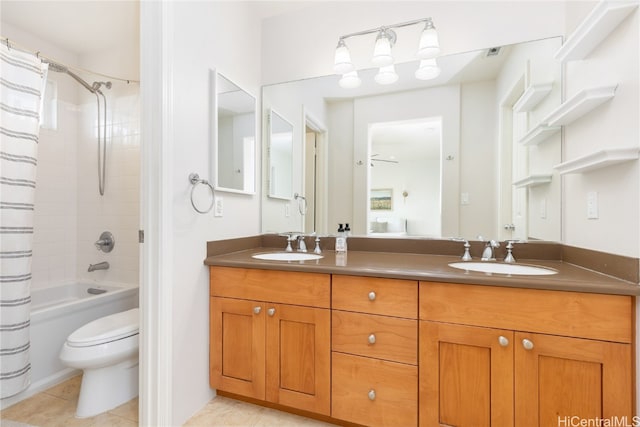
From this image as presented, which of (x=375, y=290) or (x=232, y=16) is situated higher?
(x=232, y=16)

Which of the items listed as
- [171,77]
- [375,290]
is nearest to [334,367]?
[375,290]

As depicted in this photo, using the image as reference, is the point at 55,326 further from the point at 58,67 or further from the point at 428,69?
the point at 428,69

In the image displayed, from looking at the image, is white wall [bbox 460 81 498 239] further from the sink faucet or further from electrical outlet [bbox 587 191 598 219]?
electrical outlet [bbox 587 191 598 219]

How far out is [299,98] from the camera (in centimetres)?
216

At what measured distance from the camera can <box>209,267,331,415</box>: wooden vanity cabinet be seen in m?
1.43

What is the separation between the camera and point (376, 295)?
1332 mm

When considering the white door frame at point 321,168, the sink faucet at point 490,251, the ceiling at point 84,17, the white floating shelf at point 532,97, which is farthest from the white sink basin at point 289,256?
the ceiling at point 84,17

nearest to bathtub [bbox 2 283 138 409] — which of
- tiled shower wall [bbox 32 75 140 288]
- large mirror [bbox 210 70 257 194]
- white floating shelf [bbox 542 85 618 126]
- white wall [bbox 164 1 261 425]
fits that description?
tiled shower wall [bbox 32 75 140 288]

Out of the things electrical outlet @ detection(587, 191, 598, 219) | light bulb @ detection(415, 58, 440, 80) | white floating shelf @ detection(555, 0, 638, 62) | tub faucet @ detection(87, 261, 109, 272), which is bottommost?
tub faucet @ detection(87, 261, 109, 272)

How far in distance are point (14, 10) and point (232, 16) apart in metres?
1.61

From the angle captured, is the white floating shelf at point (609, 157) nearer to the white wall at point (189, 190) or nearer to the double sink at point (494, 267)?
the double sink at point (494, 267)

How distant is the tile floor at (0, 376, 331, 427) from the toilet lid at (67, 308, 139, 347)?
40 cm

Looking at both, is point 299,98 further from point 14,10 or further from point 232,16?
point 14,10

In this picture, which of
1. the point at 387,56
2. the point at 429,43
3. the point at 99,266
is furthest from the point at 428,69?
the point at 99,266
